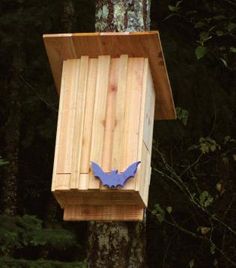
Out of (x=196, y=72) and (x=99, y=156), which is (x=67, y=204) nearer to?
(x=99, y=156)

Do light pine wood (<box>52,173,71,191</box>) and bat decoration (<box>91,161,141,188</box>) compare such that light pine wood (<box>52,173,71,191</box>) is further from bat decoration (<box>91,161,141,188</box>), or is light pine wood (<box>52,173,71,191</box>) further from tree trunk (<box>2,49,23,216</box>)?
tree trunk (<box>2,49,23,216</box>)

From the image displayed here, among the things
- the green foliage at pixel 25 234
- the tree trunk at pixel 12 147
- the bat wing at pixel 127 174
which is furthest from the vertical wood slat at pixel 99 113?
the tree trunk at pixel 12 147

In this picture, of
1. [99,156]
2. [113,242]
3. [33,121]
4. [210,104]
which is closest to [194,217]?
[210,104]

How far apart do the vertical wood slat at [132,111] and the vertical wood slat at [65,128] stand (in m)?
0.23

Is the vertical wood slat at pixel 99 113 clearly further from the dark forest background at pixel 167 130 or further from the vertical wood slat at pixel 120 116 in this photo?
the dark forest background at pixel 167 130

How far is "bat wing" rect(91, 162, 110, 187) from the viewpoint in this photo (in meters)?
2.66

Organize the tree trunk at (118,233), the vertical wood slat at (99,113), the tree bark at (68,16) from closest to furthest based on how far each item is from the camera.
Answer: the vertical wood slat at (99,113)
the tree trunk at (118,233)
the tree bark at (68,16)

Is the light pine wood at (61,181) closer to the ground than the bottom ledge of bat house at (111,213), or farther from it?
farther from it

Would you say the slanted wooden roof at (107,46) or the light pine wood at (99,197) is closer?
the light pine wood at (99,197)

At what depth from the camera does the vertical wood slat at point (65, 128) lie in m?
2.75

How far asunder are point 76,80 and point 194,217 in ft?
14.1

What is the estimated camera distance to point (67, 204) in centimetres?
289

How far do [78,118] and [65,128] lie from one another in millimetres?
68

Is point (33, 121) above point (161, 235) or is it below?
above
